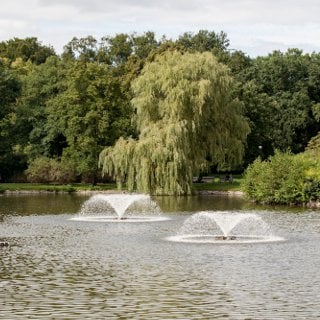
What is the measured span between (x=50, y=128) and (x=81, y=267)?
5237cm

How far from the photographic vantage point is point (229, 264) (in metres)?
24.9

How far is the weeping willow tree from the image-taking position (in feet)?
184

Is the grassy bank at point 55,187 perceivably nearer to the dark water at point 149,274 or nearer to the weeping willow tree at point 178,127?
the weeping willow tree at point 178,127

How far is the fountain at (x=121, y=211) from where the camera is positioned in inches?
1635

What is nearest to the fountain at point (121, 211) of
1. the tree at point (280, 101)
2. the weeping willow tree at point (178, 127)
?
the weeping willow tree at point (178, 127)

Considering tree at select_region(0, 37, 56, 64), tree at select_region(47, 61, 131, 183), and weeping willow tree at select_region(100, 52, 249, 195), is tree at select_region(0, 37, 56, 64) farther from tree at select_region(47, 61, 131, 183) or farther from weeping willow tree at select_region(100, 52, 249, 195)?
weeping willow tree at select_region(100, 52, 249, 195)

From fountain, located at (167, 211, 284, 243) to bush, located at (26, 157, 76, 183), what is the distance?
114ft

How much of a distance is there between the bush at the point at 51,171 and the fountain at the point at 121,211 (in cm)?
1962

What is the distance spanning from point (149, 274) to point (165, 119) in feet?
118

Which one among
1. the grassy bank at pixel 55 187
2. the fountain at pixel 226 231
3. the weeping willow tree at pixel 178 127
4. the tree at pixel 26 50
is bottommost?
the fountain at pixel 226 231

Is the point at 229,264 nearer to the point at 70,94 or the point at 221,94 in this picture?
the point at 221,94

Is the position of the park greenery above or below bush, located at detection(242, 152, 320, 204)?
above

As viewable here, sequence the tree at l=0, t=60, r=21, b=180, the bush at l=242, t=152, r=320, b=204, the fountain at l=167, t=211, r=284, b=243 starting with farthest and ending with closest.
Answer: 1. the tree at l=0, t=60, r=21, b=180
2. the bush at l=242, t=152, r=320, b=204
3. the fountain at l=167, t=211, r=284, b=243

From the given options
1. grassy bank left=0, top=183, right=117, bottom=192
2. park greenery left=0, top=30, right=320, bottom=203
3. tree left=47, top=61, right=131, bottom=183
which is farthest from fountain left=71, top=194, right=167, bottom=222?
tree left=47, top=61, right=131, bottom=183
